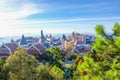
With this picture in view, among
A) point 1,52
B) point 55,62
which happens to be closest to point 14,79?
point 55,62

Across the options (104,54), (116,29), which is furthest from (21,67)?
(116,29)

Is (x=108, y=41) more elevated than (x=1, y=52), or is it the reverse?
(x=108, y=41)

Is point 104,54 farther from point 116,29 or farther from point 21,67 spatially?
point 21,67

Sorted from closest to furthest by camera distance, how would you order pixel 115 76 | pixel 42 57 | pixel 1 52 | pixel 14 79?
pixel 115 76
pixel 14 79
pixel 42 57
pixel 1 52

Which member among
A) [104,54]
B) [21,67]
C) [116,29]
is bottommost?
[21,67]

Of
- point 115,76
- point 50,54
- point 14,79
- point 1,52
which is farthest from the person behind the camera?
point 1,52

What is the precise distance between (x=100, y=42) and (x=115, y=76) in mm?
1096

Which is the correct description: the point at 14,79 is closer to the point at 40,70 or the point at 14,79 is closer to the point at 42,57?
the point at 40,70

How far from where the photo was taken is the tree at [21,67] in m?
13.0

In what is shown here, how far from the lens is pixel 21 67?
43.1 feet

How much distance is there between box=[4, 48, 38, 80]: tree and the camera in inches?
513

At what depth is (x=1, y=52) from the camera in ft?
149

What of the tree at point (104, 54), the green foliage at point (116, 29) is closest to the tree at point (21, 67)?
the tree at point (104, 54)

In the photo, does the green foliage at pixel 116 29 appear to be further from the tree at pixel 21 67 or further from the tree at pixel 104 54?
the tree at pixel 21 67
